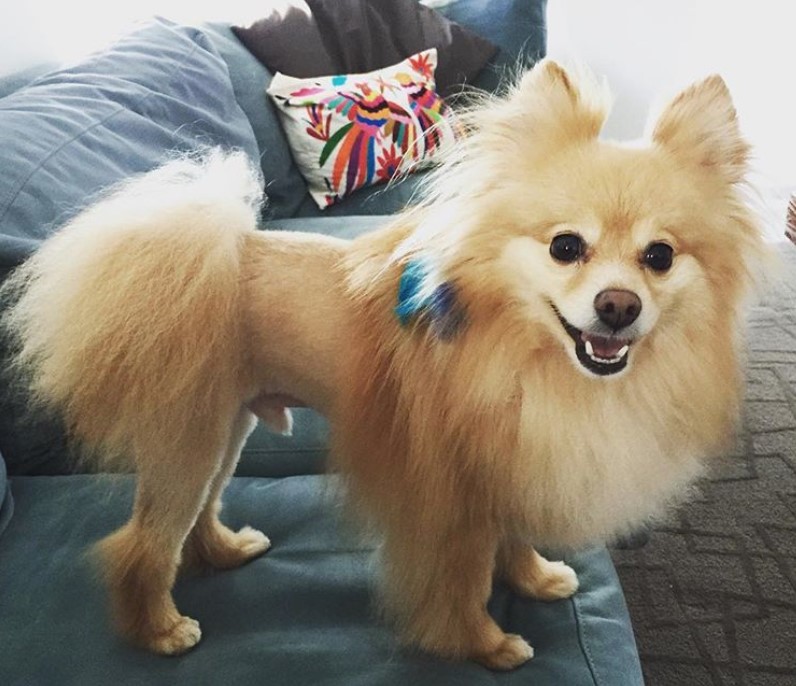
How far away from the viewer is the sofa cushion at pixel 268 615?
3.00 feet

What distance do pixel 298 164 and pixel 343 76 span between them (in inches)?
12.0

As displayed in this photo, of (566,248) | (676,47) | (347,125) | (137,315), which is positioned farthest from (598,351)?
(676,47)

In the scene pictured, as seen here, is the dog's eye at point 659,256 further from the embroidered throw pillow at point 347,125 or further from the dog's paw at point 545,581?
the embroidered throw pillow at point 347,125

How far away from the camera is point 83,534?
1106mm

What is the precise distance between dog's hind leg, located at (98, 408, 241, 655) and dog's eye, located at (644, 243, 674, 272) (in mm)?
547

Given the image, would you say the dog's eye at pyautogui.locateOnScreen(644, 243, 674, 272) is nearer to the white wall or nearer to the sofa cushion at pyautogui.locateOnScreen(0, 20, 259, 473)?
the sofa cushion at pyautogui.locateOnScreen(0, 20, 259, 473)

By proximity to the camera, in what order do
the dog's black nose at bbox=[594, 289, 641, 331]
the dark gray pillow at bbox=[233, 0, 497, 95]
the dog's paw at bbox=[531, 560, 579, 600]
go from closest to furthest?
the dog's black nose at bbox=[594, 289, 641, 331]
the dog's paw at bbox=[531, 560, 579, 600]
the dark gray pillow at bbox=[233, 0, 497, 95]

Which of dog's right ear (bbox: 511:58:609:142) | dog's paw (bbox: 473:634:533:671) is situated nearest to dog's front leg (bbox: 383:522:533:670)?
dog's paw (bbox: 473:634:533:671)

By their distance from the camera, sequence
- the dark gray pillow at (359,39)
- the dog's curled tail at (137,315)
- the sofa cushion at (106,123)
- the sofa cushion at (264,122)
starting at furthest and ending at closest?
1. the dark gray pillow at (359,39)
2. the sofa cushion at (264,122)
3. the sofa cushion at (106,123)
4. the dog's curled tail at (137,315)

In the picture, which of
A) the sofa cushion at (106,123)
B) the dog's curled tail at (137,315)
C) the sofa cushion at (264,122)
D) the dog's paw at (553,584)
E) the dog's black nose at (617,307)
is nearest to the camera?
the dog's black nose at (617,307)

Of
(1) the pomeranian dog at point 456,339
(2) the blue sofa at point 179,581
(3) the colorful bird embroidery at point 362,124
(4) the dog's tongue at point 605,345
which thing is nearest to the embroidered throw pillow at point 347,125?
(3) the colorful bird embroidery at point 362,124

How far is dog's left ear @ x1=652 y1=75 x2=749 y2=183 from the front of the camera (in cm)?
85

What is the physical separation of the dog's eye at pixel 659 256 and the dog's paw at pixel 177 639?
75 cm

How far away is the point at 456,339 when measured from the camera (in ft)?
2.84
